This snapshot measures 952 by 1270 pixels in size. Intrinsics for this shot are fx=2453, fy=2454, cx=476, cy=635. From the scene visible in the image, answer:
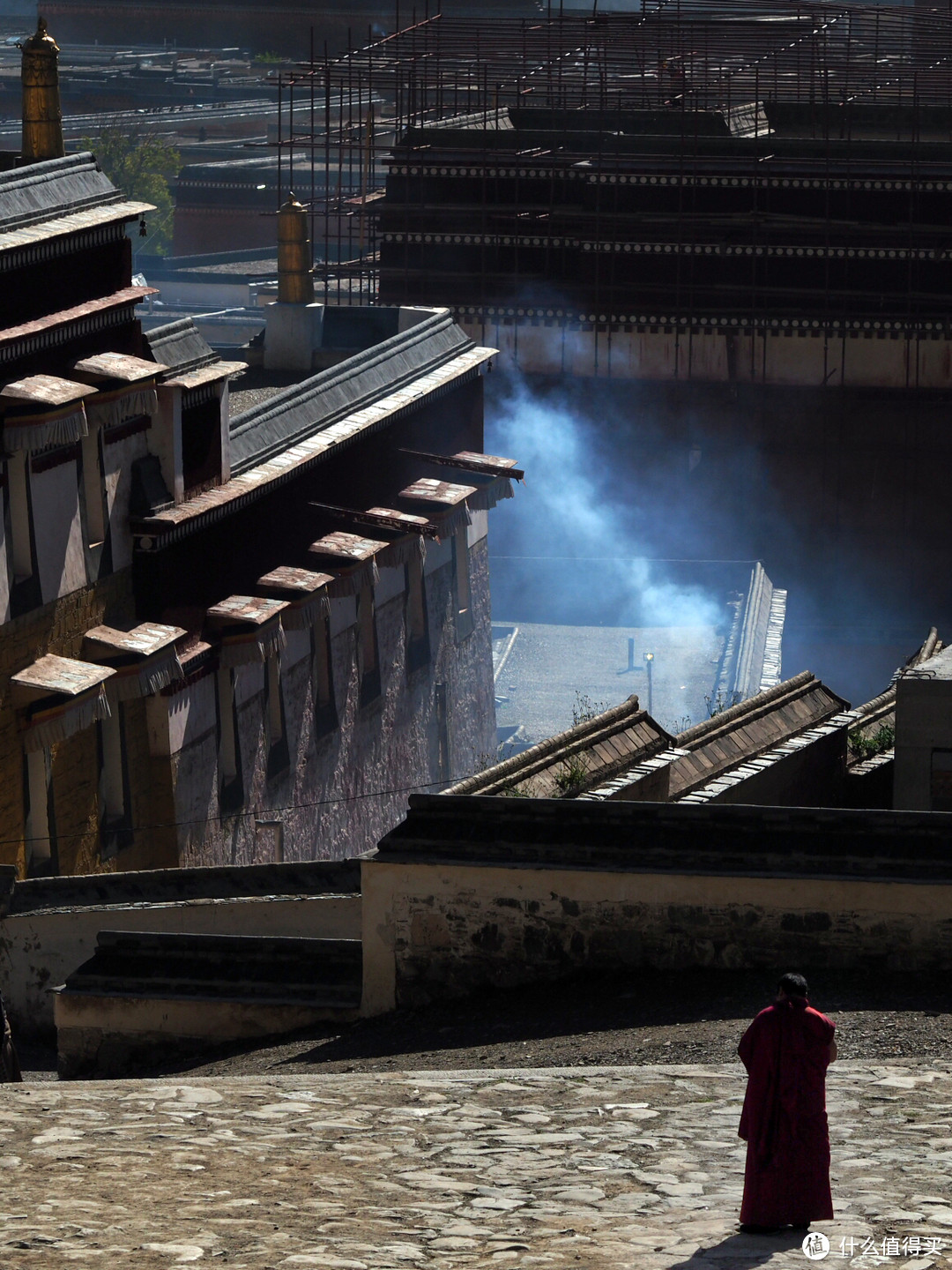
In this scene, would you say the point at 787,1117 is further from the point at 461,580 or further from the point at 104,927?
the point at 461,580

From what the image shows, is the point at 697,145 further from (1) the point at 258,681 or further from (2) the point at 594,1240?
(2) the point at 594,1240

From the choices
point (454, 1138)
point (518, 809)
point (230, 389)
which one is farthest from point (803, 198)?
point (454, 1138)

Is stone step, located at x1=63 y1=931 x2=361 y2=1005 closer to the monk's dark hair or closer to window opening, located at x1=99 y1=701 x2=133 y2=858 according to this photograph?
window opening, located at x1=99 y1=701 x2=133 y2=858

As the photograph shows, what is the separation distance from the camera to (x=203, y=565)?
27188 mm

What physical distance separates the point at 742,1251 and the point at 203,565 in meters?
18.0

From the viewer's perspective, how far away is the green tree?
9650cm

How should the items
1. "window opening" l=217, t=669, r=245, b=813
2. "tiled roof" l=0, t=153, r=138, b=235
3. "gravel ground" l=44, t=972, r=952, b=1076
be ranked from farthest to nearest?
1. "window opening" l=217, t=669, r=245, b=813
2. "tiled roof" l=0, t=153, r=138, b=235
3. "gravel ground" l=44, t=972, r=952, b=1076

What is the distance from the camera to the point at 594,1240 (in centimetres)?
1027

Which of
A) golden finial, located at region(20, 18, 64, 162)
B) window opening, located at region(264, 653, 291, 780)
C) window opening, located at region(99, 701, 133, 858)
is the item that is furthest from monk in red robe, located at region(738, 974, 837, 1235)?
window opening, located at region(264, 653, 291, 780)

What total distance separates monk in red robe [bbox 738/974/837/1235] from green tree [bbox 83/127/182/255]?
8706 centimetres

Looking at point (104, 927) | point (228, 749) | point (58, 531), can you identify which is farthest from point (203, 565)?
point (104, 927)

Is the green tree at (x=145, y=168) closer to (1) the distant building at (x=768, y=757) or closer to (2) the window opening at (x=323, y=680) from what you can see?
(2) the window opening at (x=323, y=680)

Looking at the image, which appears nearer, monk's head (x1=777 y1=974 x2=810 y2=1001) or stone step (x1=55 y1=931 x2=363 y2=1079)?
monk's head (x1=777 y1=974 x2=810 y2=1001)

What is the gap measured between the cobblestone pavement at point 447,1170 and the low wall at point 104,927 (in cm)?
524
